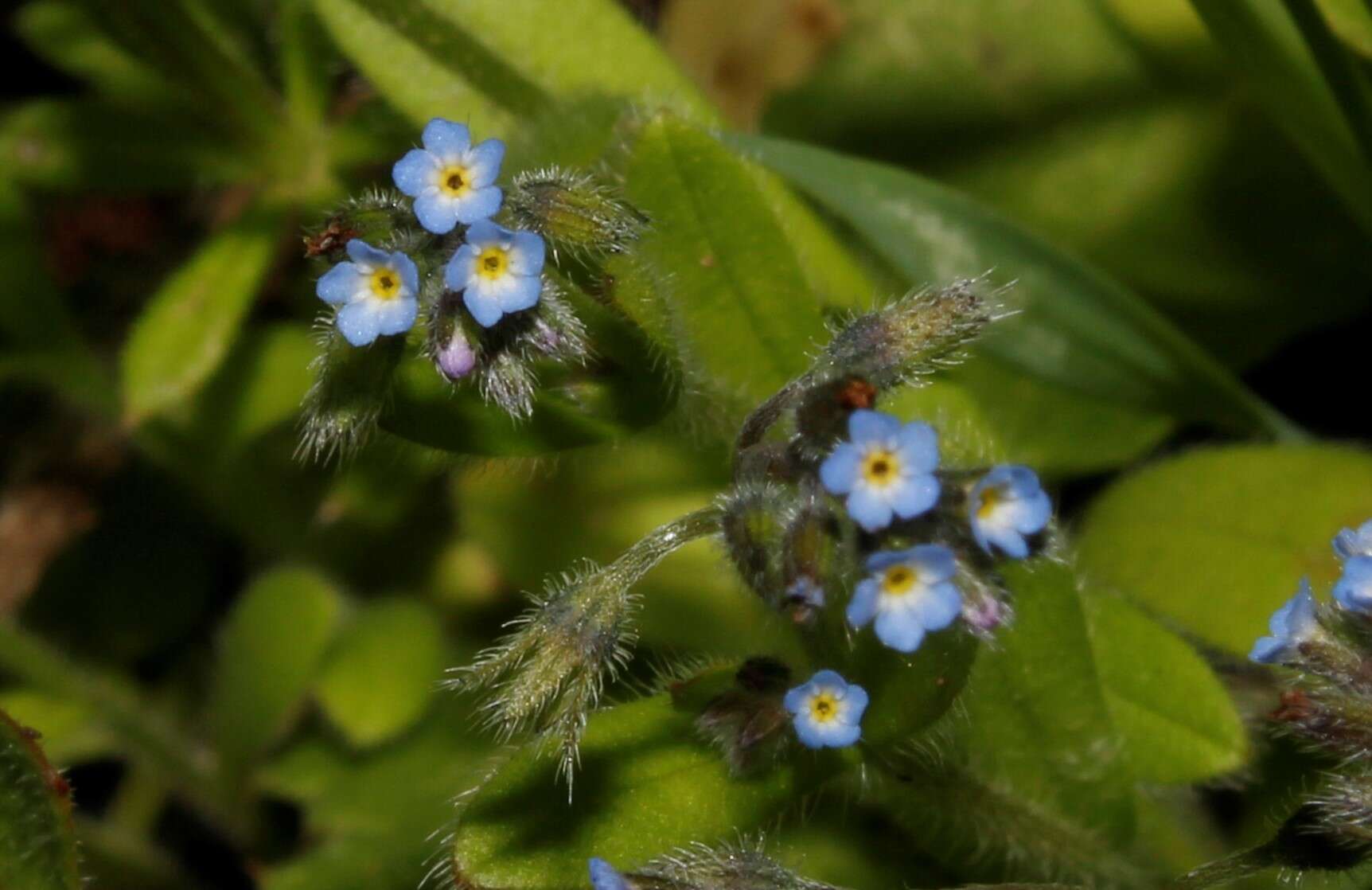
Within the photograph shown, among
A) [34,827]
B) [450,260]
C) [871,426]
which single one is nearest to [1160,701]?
[871,426]

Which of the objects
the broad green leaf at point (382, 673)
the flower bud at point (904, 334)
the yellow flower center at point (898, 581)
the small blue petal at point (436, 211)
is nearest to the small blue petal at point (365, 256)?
the small blue petal at point (436, 211)

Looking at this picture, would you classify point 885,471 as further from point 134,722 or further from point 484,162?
point 134,722

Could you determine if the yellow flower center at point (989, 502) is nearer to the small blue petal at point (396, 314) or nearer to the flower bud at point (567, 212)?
the flower bud at point (567, 212)

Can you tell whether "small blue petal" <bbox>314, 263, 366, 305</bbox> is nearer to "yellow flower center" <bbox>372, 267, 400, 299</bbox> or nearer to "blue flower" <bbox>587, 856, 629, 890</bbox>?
"yellow flower center" <bbox>372, 267, 400, 299</bbox>

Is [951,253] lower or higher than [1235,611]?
higher

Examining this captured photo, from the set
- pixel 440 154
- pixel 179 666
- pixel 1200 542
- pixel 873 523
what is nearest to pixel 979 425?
pixel 1200 542

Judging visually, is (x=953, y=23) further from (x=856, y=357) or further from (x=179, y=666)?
(x=179, y=666)

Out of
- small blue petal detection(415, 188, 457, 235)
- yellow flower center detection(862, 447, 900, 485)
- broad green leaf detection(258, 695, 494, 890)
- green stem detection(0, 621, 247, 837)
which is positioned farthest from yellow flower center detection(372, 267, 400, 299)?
green stem detection(0, 621, 247, 837)
